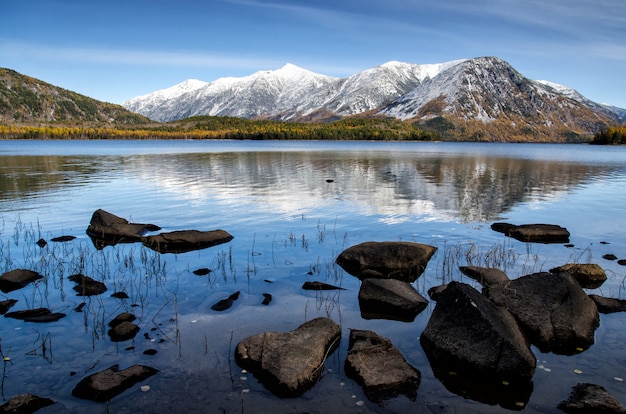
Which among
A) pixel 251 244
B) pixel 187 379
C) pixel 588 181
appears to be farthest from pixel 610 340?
pixel 588 181

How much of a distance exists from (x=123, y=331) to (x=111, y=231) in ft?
47.4

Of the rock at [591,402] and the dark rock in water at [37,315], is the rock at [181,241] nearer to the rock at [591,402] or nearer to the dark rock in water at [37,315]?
the dark rock in water at [37,315]

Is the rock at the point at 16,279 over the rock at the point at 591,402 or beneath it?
over

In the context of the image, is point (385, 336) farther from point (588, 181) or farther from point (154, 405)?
point (588, 181)

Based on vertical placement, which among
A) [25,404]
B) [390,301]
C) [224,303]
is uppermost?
[390,301]

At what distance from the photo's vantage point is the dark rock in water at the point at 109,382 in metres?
10.4

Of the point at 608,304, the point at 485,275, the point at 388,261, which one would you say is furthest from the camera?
the point at 388,261

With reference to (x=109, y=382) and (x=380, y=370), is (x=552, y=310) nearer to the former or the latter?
(x=380, y=370)

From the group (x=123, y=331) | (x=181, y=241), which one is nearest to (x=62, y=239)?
(x=181, y=241)

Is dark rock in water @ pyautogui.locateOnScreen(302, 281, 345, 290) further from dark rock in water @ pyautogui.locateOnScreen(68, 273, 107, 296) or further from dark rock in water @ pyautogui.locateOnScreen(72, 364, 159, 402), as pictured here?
dark rock in water @ pyautogui.locateOnScreen(68, 273, 107, 296)

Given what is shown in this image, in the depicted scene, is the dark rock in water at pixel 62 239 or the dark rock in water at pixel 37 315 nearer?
the dark rock in water at pixel 37 315

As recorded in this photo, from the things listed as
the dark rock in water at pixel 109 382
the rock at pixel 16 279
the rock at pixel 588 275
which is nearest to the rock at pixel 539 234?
the rock at pixel 588 275

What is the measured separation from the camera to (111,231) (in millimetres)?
26141

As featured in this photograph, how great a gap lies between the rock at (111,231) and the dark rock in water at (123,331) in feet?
40.8
